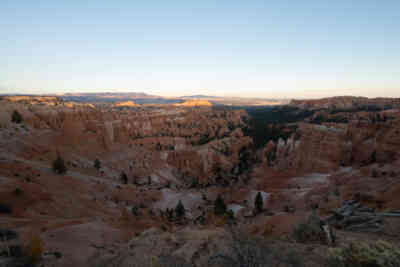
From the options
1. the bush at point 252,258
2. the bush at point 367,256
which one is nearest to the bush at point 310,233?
the bush at point 252,258

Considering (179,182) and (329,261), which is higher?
(329,261)

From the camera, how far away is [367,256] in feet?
11.6

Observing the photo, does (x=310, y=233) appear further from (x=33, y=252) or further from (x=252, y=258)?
(x=33, y=252)

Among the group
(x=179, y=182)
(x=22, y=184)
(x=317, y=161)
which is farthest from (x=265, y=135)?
(x=22, y=184)

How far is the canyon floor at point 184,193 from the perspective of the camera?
5777mm

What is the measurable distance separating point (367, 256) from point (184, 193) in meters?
26.7

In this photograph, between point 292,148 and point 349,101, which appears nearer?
point 292,148

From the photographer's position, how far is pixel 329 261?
13.6ft

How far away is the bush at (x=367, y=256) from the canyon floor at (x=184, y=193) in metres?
0.03

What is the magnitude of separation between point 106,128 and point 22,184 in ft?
104

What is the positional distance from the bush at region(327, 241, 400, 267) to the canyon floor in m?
0.03

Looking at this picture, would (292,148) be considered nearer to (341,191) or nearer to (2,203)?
(341,191)

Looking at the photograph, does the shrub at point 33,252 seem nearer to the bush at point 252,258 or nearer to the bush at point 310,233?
the bush at point 252,258

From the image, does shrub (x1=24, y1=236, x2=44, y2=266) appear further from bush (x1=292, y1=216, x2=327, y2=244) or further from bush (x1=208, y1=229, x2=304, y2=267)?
bush (x1=292, y1=216, x2=327, y2=244)
